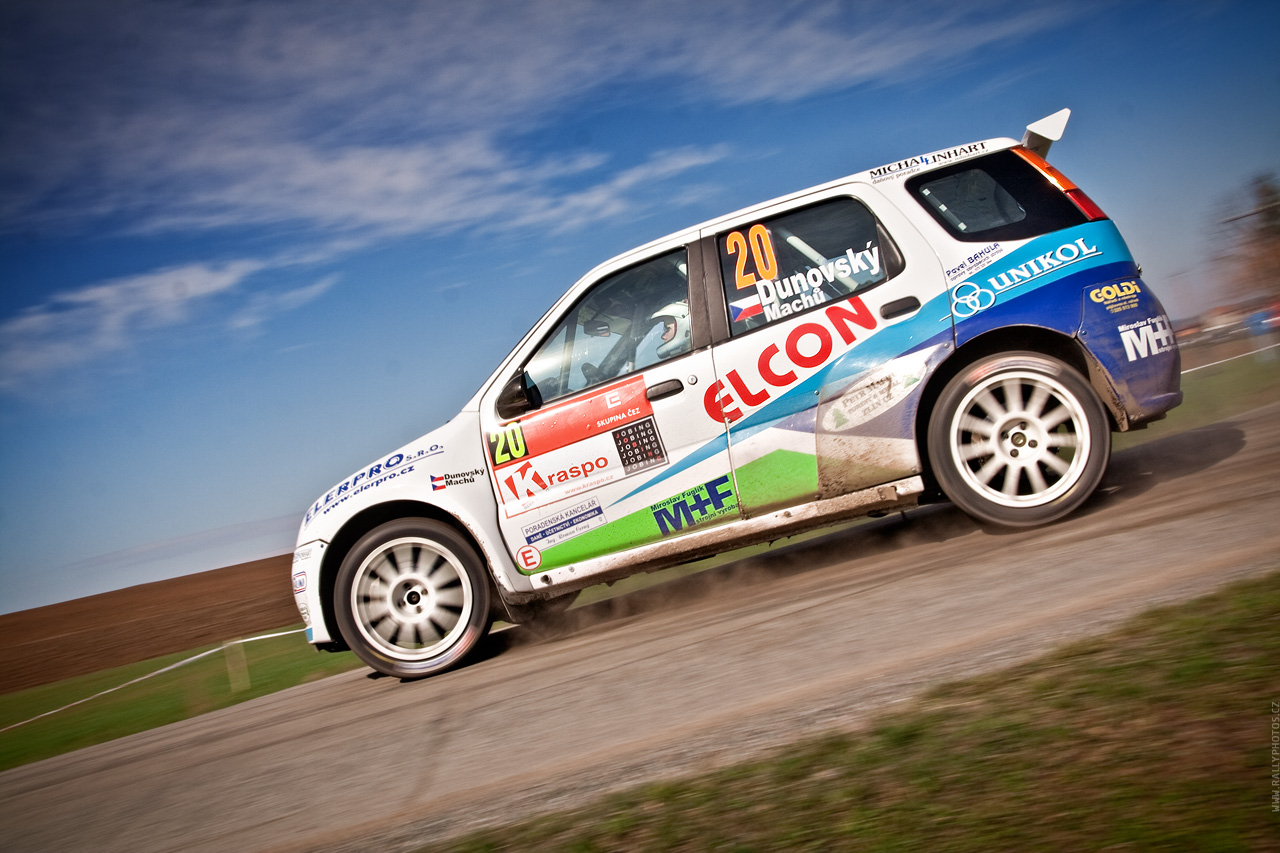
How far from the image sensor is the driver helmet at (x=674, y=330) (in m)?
4.90

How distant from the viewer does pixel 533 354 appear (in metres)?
5.16

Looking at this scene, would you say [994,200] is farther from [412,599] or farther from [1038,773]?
[412,599]

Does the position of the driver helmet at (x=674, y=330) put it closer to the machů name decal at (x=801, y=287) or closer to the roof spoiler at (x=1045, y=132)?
the machů name decal at (x=801, y=287)

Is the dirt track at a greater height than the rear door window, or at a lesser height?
lesser

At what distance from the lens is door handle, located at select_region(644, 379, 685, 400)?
4.83m

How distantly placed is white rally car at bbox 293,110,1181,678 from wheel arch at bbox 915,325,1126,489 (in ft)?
0.04

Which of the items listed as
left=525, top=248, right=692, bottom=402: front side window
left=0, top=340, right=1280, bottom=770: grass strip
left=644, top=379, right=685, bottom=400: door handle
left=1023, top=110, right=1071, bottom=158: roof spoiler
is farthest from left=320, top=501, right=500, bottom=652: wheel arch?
left=1023, top=110, right=1071, bottom=158: roof spoiler

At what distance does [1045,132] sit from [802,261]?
1.44 m

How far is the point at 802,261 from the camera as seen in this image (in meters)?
4.86

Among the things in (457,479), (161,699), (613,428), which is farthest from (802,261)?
(161,699)

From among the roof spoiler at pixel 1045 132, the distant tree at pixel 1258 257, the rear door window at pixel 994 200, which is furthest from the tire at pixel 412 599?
the distant tree at pixel 1258 257

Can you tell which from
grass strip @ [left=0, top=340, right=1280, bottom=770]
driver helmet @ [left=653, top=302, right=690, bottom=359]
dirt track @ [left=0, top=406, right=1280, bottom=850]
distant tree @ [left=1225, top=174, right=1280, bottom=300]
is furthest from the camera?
distant tree @ [left=1225, top=174, right=1280, bottom=300]

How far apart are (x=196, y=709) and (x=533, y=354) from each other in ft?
12.5

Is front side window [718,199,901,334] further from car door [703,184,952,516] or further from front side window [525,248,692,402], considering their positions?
front side window [525,248,692,402]
